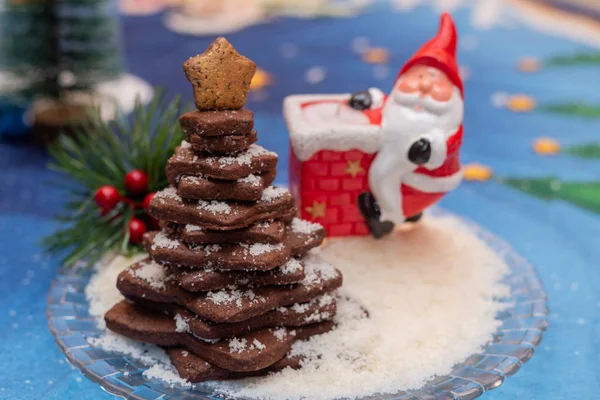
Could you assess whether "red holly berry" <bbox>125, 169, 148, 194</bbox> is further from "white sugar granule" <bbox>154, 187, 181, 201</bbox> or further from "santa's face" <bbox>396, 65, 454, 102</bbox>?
"santa's face" <bbox>396, 65, 454, 102</bbox>

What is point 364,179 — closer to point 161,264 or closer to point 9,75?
point 161,264

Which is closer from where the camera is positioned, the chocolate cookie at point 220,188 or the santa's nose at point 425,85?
the chocolate cookie at point 220,188

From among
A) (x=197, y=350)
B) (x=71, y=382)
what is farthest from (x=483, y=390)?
(x=71, y=382)

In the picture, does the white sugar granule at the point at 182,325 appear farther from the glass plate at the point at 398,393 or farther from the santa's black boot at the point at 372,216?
the santa's black boot at the point at 372,216

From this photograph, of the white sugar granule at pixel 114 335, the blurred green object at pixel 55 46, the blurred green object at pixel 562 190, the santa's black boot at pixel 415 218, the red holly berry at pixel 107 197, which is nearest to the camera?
the white sugar granule at pixel 114 335

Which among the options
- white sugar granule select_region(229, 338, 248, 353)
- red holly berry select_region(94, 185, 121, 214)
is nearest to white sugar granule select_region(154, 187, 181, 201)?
white sugar granule select_region(229, 338, 248, 353)

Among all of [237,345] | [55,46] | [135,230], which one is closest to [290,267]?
[237,345]

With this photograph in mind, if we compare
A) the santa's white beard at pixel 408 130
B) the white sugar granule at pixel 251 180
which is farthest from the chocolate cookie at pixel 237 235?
the santa's white beard at pixel 408 130
